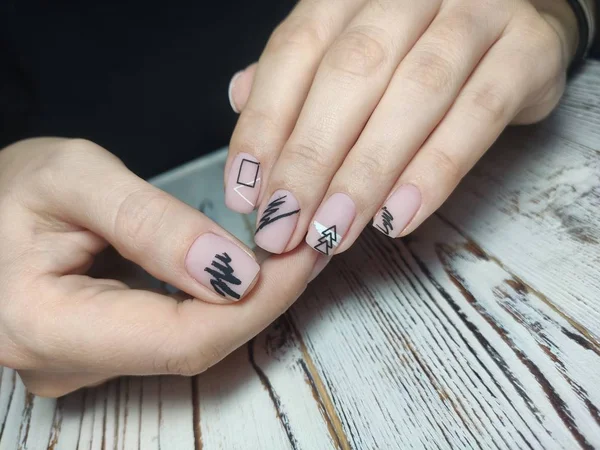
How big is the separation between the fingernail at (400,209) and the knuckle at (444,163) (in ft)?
0.09

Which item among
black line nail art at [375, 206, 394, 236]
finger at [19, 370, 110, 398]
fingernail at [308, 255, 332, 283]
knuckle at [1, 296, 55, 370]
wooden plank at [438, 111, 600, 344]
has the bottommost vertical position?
finger at [19, 370, 110, 398]

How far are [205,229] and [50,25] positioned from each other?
610mm

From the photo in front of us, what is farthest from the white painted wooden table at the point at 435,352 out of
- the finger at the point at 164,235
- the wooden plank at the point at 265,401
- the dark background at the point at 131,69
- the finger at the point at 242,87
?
the dark background at the point at 131,69

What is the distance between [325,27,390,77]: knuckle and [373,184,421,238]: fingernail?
111 mm

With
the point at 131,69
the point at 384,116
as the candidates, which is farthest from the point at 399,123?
the point at 131,69

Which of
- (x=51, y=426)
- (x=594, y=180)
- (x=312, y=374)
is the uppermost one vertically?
(x=594, y=180)

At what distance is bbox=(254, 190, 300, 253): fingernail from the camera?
405 millimetres

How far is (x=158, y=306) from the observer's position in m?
0.39

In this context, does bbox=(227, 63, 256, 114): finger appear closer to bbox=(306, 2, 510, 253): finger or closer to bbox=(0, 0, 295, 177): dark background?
bbox=(306, 2, 510, 253): finger

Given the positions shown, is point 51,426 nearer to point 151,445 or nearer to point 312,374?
point 151,445

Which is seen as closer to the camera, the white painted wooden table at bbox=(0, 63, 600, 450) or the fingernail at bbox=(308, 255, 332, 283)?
the white painted wooden table at bbox=(0, 63, 600, 450)

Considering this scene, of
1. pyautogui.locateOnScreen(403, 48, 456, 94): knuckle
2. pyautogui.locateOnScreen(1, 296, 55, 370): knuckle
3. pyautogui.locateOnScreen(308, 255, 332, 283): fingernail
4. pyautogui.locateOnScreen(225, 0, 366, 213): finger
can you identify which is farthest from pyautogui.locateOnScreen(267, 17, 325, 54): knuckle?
pyautogui.locateOnScreen(1, 296, 55, 370): knuckle

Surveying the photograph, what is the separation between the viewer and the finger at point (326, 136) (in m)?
0.40

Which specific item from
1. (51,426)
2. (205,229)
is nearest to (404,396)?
(205,229)
